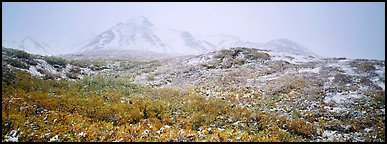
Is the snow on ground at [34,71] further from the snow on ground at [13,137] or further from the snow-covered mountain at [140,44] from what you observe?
the snow-covered mountain at [140,44]

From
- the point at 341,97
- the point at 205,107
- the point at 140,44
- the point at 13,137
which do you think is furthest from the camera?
the point at 140,44

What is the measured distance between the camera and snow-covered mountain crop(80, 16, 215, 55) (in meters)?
146

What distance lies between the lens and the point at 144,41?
531 ft

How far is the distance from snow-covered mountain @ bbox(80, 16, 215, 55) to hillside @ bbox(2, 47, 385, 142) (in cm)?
11681

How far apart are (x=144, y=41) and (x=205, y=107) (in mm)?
149499

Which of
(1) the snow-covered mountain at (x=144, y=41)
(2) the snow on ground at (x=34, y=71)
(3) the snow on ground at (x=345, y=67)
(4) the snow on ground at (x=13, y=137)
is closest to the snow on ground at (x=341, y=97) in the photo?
(3) the snow on ground at (x=345, y=67)

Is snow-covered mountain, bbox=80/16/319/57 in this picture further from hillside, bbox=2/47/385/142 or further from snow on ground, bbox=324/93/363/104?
snow on ground, bbox=324/93/363/104

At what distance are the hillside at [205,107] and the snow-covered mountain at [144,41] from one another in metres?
117

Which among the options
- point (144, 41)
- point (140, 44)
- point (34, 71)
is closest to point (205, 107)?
point (34, 71)

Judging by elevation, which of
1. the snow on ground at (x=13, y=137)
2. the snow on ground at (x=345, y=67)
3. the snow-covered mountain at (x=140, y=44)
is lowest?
the snow-covered mountain at (x=140, y=44)

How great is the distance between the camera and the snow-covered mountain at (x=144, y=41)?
14588 cm

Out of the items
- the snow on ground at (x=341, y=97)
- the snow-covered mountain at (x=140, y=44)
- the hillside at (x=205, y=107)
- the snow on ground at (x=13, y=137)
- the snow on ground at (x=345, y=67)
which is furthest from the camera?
the snow-covered mountain at (x=140, y=44)

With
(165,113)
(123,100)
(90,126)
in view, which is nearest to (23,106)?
(90,126)

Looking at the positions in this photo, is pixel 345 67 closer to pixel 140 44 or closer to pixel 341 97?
pixel 341 97
